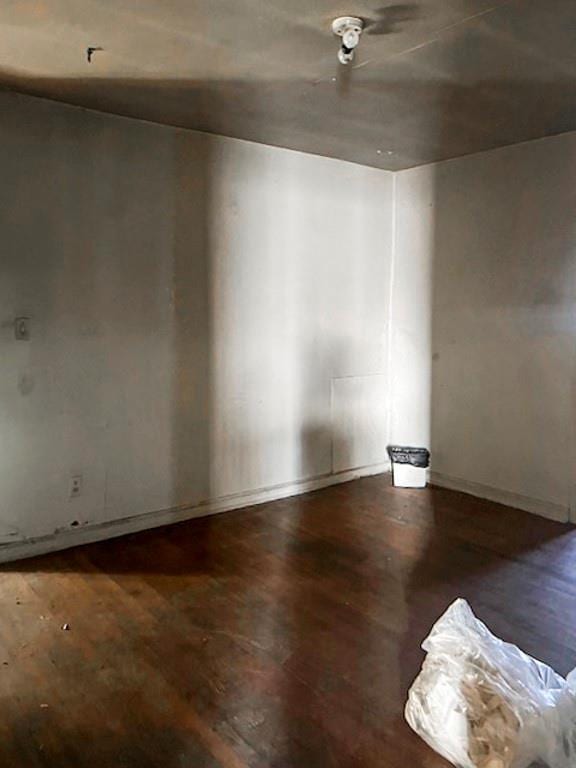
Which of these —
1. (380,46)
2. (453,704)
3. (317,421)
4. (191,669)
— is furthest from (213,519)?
(380,46)

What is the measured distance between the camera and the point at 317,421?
4398 millimetres

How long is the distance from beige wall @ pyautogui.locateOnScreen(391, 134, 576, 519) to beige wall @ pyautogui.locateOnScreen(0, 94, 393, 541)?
12.5 inches

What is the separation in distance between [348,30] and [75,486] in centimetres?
252

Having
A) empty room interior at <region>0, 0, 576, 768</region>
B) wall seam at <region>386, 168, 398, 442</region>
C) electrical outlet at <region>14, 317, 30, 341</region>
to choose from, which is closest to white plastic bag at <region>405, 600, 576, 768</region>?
empty room interior at <region>0, 0, 576, 768</region>

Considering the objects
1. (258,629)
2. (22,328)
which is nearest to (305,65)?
(22,328)

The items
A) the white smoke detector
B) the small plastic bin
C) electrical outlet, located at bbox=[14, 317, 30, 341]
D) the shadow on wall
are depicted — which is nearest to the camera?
the white smoke detector

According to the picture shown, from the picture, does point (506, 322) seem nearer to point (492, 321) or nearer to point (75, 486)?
point (492, 321)

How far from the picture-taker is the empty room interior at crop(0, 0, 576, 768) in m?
2.04

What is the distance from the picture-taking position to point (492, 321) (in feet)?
13.6

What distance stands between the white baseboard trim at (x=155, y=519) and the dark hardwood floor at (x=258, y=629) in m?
0.08

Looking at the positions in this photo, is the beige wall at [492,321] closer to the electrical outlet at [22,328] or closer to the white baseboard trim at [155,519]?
the white baseboard trim at [155,519]

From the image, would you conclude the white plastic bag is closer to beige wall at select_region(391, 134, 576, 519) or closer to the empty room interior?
the empty room interior

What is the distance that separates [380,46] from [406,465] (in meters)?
2.85

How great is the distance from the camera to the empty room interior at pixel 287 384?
204 cm
